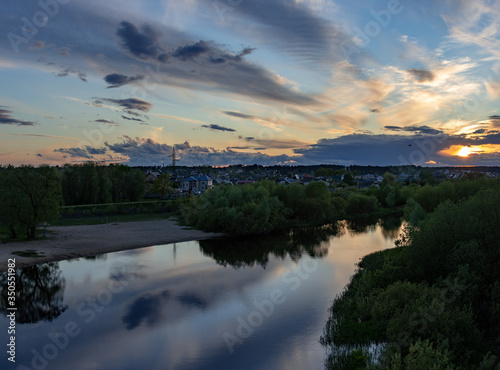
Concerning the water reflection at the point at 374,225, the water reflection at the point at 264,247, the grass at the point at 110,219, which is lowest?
the water reflection at the point at 264,247

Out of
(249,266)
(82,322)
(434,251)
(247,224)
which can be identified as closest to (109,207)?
(247,224)

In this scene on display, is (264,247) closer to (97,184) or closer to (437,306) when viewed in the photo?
(437,306)

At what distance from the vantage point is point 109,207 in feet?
203

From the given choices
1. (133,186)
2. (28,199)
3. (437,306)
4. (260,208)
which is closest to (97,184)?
(133,186)

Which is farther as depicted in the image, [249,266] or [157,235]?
[157,235]

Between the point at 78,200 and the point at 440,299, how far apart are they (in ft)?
230

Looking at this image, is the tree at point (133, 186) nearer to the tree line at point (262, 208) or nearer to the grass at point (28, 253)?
the tree line at point (262, 208)

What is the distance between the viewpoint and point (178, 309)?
20797 millimetres

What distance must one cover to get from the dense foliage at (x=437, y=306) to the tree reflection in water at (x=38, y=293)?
1601 cm

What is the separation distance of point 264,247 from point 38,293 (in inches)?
858

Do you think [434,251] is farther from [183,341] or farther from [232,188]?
[232,188]

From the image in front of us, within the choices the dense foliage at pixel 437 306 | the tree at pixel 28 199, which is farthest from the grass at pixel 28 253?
the dense foliage at pixel 437 306

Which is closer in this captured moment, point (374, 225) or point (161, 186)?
point (374, 225)

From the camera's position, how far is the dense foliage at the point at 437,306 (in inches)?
544
